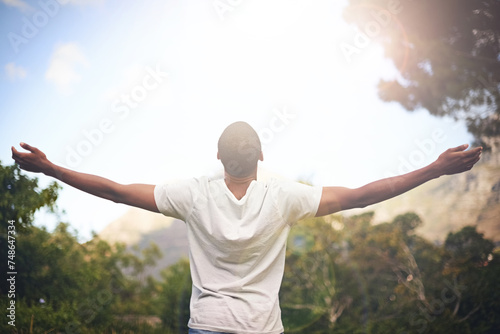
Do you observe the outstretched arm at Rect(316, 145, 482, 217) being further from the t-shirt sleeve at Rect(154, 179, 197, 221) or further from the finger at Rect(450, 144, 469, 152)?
the t-shirt sleeve at Rect(154, 179, 197, 221)

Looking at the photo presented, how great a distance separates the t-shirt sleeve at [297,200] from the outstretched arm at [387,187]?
4 cm

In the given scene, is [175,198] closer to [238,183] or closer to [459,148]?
[238,183]

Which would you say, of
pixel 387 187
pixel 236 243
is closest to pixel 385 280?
pixel 387 187

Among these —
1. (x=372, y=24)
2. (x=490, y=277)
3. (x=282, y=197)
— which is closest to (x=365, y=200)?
(x=282, y=197)

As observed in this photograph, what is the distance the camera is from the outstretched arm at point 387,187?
1.68 meters

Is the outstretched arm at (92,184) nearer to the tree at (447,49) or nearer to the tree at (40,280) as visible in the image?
the tree at (40,280)

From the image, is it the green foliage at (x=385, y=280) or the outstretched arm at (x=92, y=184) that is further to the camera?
the green foliage at (x=385, y=280)

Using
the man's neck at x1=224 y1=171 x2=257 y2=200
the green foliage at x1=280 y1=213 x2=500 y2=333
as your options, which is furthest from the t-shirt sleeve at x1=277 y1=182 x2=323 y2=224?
the green foliage at x1=280 y1=213 x2=500 y2=333

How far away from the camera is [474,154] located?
5.84 feet

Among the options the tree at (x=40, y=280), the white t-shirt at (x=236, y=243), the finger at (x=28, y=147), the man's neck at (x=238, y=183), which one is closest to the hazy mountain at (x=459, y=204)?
the man's neck at (x=238, y=183)

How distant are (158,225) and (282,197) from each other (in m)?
89.0

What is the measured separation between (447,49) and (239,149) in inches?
401

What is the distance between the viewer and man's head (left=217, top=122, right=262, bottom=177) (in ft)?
5.62

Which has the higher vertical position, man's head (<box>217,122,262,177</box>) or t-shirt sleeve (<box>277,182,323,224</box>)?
man's head (<box>217,122,262,177</box>)
